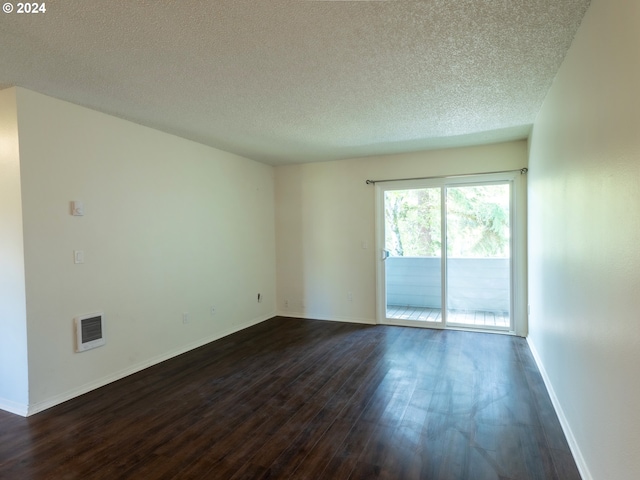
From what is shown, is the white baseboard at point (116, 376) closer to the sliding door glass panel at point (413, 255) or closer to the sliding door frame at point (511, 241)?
the sliding door frame at point (511, 241)

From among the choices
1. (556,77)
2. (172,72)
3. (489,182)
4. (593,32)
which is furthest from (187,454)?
(489,182)

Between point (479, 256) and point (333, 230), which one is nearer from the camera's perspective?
point (479, 256)

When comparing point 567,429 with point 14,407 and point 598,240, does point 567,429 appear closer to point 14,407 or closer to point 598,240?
point 598,240

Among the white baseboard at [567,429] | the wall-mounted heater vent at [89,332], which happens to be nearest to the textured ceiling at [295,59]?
the wall-mounted heater vent at [89,332]

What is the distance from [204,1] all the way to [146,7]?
296 mm

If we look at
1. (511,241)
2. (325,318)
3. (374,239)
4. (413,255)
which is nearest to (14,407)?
(325,318)

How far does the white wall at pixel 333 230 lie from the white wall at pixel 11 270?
3573 mm

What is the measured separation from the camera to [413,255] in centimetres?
504

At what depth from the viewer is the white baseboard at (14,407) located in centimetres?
266

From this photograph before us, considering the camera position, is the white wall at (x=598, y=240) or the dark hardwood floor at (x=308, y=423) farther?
the dark hardwood floor at (x=308, y=423)

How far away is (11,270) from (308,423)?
2545mm

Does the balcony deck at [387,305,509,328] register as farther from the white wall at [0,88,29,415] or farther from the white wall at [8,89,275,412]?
the white wall at [0,88,29,415]

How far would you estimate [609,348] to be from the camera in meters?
1.52

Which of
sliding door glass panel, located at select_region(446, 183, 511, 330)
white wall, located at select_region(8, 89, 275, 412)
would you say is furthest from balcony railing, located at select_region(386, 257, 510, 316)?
white wall, located at select_region(8, 89, 275, 412)
